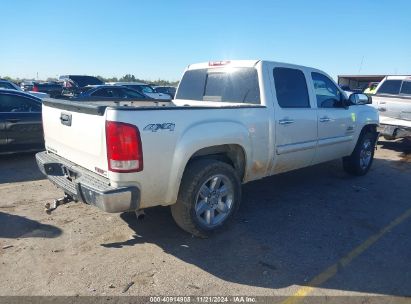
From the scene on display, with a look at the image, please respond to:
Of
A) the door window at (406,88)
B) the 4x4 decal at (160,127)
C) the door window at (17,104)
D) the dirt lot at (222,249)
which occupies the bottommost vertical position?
the dirt lot at (222,249)

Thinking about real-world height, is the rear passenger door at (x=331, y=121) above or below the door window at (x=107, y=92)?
above

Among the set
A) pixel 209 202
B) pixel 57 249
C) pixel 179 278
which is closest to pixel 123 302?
pixel 179 278

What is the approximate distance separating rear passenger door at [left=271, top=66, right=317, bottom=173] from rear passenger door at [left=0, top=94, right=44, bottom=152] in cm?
519

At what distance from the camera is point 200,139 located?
3664mm

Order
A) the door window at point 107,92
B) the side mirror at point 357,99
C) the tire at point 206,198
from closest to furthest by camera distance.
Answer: the tire at point 206,198 < the side mirror at point 357,99 < the door window at point 107,92

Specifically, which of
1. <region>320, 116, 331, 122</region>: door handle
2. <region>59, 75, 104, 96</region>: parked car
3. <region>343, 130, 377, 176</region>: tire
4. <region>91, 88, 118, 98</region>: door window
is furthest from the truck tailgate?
<region>59, 75, 104, 96</region>: parked car

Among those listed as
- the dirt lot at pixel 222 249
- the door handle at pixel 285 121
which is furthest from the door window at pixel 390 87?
the door handle at pixel 285 121

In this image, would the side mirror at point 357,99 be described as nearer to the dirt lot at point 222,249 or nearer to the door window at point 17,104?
the dirt lot at point 222,249

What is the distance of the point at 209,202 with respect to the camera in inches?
159

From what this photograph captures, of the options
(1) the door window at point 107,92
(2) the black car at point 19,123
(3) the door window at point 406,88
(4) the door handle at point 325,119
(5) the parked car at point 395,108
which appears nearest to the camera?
(4) the door handle at point 325,119

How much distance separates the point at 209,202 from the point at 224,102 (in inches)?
63.9

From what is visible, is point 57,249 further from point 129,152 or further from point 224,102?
point 224,102

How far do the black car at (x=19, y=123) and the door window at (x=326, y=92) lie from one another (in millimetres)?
5517

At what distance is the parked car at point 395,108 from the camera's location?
878cm
